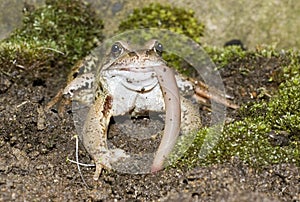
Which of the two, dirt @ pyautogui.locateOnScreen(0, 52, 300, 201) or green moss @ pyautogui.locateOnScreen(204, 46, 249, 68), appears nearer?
dirt @ pyautogui.locateOnScreen(0, 52, 300, 201)

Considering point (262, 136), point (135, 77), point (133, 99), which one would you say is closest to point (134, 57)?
point (135, 77)

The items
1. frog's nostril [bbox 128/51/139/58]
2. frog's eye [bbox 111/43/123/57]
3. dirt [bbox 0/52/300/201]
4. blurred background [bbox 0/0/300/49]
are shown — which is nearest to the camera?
dirt [bbox 0/52/300/201]

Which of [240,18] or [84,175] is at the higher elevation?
[240,18]

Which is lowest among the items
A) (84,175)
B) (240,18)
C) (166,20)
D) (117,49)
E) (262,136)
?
(84,175)

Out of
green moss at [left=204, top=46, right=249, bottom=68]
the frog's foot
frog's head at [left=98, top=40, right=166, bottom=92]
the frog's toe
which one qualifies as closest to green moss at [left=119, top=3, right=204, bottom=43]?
green moss at [left=204, top=46, right=249, bottom=68]

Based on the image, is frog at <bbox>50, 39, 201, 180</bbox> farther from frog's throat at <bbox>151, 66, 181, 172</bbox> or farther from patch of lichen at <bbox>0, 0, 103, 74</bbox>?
patch of lichen at <bbox>0, 0, 103, 74</bbox>

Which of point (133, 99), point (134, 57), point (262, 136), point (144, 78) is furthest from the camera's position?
point (133, 99)

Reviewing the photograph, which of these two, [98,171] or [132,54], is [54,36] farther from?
[98,171]
